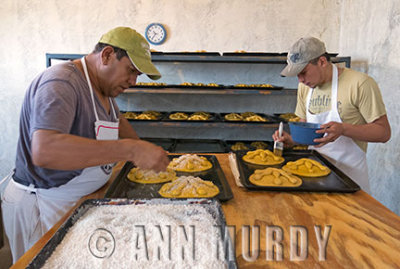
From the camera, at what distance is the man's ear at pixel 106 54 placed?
135cm

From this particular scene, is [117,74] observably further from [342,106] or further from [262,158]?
[342,106]

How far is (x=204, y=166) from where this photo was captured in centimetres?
181

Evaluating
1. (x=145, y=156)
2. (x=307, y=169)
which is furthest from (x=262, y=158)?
(x=145, y=156)

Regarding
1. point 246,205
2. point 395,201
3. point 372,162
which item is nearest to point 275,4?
point 372,162

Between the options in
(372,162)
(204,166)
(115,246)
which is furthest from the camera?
(372,162)

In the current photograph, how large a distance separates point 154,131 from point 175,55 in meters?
1.29

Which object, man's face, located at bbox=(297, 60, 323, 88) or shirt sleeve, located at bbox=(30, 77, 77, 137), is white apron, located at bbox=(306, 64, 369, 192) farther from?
shirt sleeve, located at bbox=(30, 77, 77, 137)

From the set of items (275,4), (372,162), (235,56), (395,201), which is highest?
(275,4)

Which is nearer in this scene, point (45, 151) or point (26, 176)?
point (45, 151)

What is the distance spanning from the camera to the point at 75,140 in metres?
1.12

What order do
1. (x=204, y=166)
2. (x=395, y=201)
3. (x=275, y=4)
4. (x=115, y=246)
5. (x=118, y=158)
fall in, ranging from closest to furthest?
(x=115, y=246) → (x=118, y=158) → (x=204, y=166) → (x=395, y=201) → (x=275, y=4)

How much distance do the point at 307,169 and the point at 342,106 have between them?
2.12 ft

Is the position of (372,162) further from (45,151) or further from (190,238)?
(45,151)

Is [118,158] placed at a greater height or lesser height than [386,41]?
lesser
